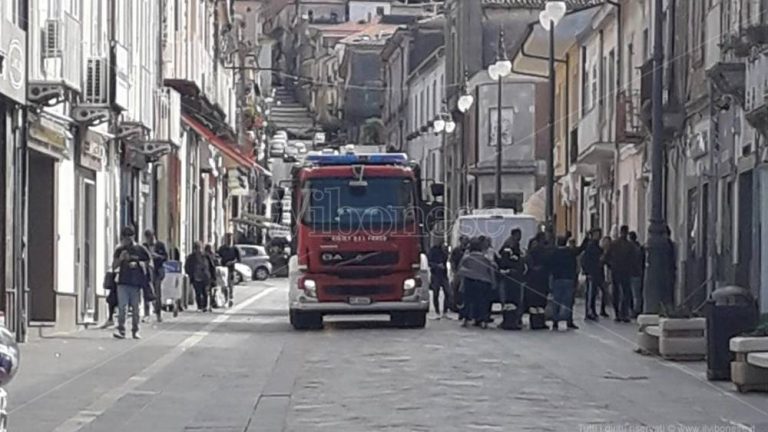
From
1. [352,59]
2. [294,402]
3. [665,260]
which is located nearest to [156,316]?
[665,260]

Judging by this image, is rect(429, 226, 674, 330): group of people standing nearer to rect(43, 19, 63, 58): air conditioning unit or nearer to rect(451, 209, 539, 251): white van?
rect(451, 209, 539, 251): white van

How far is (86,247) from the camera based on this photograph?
32.4 metres

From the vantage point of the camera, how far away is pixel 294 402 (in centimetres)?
1727

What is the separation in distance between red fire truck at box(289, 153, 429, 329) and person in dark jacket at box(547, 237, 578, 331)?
2250mm

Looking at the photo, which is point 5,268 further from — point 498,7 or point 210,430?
point 498,7

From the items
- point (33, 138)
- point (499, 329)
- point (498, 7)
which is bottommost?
point (499, 329)

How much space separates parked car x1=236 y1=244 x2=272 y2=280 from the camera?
230 feet

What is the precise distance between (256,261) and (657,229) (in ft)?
145

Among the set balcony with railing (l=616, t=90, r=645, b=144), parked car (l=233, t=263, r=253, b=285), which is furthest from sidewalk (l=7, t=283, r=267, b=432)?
parked car (l=233, t=263, r=253, b=285)

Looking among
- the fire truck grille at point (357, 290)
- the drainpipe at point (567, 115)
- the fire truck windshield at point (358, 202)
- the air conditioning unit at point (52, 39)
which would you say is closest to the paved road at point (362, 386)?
the fire truck grille at point (357, 290)

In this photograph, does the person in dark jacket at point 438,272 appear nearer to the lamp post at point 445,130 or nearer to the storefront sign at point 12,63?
the storefront sign at point 12,63

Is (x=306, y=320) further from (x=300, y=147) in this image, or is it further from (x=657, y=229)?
(x=300, y=147)

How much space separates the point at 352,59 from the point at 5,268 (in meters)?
96.5

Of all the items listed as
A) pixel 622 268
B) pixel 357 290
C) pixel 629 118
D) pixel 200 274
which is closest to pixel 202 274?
pixel 200 274
